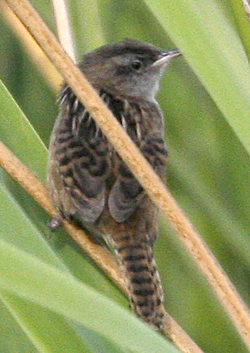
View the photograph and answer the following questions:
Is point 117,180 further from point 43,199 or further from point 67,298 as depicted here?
point 67,298

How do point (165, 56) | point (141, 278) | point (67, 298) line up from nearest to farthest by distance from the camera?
point (67, 298) → point (141, 278) → point (165, 56)

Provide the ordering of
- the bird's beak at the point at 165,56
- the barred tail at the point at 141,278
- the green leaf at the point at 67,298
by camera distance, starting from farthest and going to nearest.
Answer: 1. the bird's beak at the point at 165,56
2. the barred tail at the point at 141,278
3. the green leaf at the point at 67,298

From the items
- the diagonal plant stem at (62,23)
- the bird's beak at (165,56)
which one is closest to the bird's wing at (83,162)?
the diagonal plant stem at (62,23)

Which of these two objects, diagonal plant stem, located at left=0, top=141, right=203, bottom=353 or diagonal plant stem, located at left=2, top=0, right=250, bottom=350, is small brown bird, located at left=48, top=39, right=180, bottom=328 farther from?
diagonal plant stem, located at left=2, top=0, right=250, bottom=350

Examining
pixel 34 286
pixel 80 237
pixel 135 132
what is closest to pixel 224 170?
pixel 135 132

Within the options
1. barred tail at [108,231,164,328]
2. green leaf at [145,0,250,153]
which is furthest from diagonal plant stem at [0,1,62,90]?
green leaf at [145,0,250,153]

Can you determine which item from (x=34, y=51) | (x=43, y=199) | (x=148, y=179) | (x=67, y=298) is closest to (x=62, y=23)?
(x=34, y=51)

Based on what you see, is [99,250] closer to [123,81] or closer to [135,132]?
[135,132]

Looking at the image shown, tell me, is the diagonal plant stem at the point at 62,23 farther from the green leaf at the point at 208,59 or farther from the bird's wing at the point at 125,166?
the green leaf at the point at 208,59
